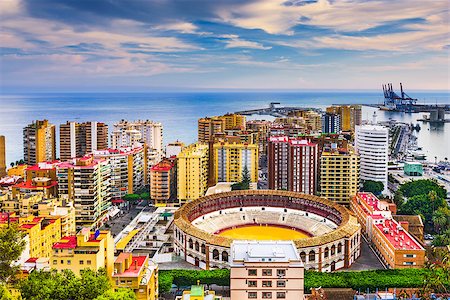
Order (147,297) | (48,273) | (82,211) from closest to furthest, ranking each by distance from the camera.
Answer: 1. (48,273)
2. (147,297)
3. (82,211)

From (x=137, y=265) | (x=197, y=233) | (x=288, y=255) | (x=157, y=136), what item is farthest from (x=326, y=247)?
(x=157, y=136)

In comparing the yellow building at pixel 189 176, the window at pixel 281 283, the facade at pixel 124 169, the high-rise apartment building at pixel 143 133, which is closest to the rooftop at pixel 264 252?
the window at pixel 281 283

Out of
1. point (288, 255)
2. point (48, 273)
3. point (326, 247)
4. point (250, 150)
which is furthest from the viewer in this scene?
point (250, 150)

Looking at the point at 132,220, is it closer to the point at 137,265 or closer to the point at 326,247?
the point at 326,247

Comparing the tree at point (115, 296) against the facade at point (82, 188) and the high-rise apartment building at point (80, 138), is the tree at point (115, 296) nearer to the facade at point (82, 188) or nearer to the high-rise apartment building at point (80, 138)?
the facade at point (82, 188)

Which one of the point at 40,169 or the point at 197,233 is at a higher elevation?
the point at 40,169

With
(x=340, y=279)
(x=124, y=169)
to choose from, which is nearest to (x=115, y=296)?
(x=340, y=279)
